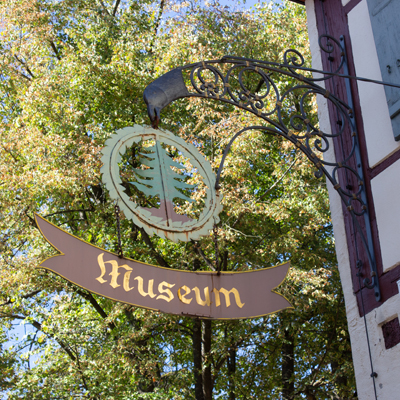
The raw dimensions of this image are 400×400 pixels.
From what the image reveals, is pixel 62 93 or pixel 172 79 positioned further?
pixel 62 93

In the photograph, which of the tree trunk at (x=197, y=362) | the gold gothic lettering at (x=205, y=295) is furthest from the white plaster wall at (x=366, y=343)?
the tree trunk at (x=197, y=362)

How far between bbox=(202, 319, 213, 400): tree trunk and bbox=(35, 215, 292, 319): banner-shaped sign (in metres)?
7.15

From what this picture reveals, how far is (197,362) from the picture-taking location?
10961mm

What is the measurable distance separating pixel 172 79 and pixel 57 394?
7.94m

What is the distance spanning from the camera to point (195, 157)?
375 centimetres

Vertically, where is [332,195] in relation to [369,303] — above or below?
above

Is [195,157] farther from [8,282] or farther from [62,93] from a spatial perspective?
[62,93]

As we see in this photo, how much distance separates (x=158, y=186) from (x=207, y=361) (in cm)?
765

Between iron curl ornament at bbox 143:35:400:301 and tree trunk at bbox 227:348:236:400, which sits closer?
iron curl ornament at bbox 143:35:400:301

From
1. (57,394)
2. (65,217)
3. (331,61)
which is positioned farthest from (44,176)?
(331,61)

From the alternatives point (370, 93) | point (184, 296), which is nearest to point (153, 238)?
point (370, 93)

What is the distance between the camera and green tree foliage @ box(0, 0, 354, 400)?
10.3 m

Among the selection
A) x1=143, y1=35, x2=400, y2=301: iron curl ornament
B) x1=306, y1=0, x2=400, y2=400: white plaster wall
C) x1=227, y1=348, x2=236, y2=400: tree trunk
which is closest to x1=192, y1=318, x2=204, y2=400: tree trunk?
x1=227, y1=348, x2=236, y2=400: tree trunk

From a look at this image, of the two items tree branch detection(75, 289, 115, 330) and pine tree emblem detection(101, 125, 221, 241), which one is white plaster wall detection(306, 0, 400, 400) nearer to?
pine tree emblem detection(101, 125, 221, 241)
